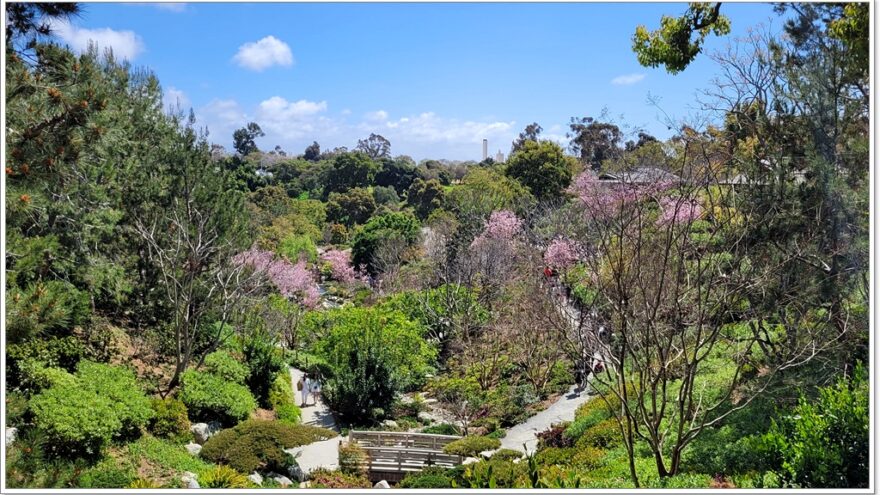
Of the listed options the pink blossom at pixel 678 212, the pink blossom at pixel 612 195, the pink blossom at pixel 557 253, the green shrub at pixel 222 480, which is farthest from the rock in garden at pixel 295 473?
the pink blossom at pixel 557 253

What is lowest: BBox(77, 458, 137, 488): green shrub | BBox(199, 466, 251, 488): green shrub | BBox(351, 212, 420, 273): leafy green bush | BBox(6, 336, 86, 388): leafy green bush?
BBox(199, 466, 251, 488): green shrub

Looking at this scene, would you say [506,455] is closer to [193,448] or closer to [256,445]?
[256,445]

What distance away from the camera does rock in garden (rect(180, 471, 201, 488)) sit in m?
8.58

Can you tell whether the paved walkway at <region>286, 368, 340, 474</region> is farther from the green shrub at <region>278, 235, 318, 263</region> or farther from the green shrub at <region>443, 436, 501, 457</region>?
the green shrub at <region>278, 235, 318, 263</region>

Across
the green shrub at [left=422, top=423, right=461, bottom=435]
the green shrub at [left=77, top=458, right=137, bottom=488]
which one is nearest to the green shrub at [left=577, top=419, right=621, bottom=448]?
the green shrub at [left=422, top=423, right=461, bottom=435]

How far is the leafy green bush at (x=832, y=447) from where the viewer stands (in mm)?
4898

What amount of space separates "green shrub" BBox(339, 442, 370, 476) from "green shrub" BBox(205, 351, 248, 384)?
12.4ft

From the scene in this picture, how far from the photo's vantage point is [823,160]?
848 cm

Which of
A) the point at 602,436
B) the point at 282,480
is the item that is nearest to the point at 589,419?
the point at 602,436

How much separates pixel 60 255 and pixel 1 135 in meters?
6.18

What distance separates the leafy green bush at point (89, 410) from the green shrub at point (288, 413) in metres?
3.87

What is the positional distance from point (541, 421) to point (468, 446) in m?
3.86

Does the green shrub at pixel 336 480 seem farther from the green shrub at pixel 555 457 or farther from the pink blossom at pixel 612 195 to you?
the pink blossom at pixel 612 195

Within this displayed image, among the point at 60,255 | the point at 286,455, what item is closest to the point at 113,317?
the point at 60,255
